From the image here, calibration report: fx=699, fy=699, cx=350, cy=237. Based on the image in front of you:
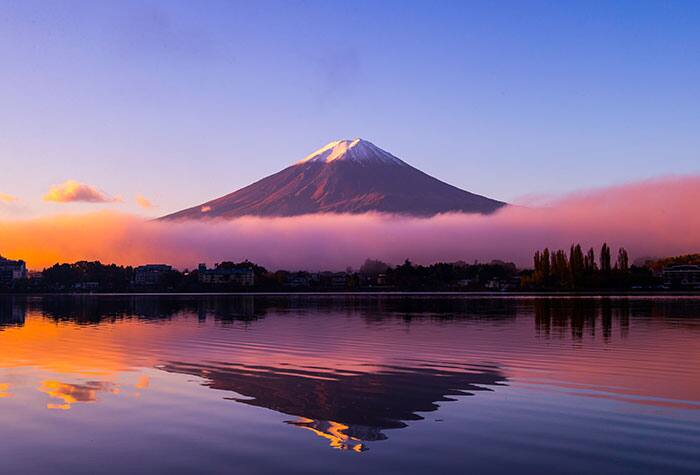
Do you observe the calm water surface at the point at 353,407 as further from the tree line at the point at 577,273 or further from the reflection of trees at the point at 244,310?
the tree line at the point at 577,273

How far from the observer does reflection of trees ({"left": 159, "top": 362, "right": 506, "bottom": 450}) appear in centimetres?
1595

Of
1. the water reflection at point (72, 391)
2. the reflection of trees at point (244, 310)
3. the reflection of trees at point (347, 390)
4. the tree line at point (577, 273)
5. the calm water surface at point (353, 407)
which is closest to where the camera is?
the calm water surface at point (353, 407)

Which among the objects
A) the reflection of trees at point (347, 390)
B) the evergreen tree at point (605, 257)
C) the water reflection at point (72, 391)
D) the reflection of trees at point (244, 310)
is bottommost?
the reflection of trees at point (244, 310)

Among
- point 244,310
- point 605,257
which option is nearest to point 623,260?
point 605,257

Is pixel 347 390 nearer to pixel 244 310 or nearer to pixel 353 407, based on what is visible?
pixel 353 407

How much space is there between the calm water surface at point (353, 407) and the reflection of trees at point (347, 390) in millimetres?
75

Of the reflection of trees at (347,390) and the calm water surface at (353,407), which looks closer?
the calm water surface at (353,407)

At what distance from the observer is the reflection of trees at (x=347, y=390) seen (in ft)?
52.3

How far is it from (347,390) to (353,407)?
2807 mm

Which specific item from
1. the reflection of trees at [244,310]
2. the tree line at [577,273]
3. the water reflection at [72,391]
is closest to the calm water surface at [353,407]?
the water reflection at [72,391]

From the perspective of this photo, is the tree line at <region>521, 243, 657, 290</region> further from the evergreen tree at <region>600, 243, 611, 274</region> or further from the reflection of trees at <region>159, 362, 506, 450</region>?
the reflection of trees at <region>159, 362, 506, 450</region>

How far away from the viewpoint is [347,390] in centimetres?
2077

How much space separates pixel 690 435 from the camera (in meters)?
14.4

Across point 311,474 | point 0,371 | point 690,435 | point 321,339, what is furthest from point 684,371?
point 0,371
